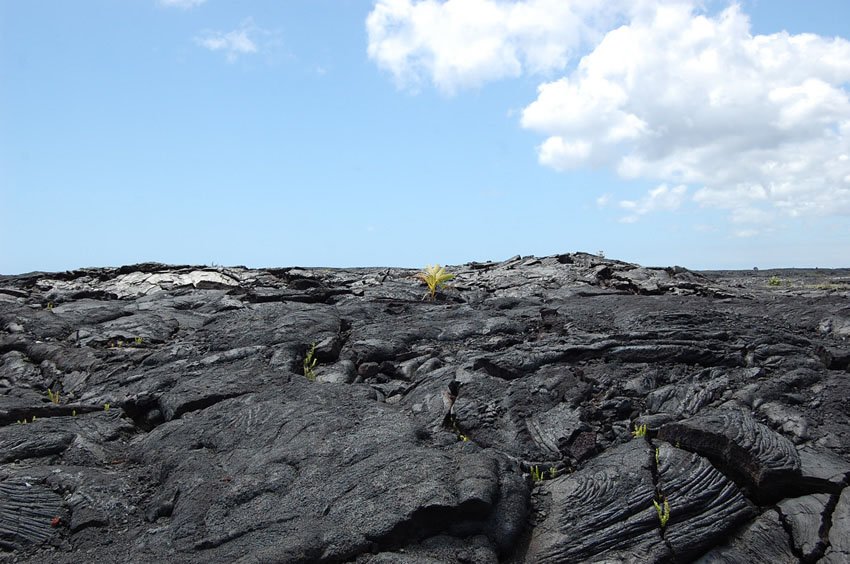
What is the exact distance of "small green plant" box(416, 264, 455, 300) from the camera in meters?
→ 17.2

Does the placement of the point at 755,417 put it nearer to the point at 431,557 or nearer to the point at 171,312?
the point at 431,557

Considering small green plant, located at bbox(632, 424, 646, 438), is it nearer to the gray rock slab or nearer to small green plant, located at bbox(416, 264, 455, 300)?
the gray rock slab

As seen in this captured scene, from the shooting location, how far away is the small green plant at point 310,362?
1146 centimetres

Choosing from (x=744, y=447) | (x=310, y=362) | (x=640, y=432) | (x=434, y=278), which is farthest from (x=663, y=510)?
(x=434, y=278)

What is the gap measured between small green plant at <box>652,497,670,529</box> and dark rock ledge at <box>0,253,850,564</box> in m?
0.06

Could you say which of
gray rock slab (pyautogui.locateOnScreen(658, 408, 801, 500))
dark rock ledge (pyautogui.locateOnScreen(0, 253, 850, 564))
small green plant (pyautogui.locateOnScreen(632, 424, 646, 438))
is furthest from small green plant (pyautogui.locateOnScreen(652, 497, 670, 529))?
small green plant (pyautogui.locateOnScreen(632, 424, 646, 438))

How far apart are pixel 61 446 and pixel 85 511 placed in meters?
2.14

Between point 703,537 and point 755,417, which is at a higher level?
A: point 755,417

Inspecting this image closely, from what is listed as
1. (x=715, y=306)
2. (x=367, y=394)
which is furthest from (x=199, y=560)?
(x=715, y=306)

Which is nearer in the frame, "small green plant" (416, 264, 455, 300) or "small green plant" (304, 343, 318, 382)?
"small green plant" (304, 343, 318, 382)

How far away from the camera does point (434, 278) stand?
17.4 metres

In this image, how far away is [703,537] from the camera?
6.64 meters

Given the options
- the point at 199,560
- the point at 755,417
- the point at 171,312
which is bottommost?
the point at 199,560

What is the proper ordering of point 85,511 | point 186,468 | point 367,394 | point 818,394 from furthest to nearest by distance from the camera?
point 367,394
point 818,394
point 186,468
point 85,511
